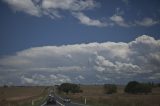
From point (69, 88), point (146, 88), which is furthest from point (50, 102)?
point (69, 88)

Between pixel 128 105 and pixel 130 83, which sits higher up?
pixel 130 83

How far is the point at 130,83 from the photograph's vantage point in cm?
11481

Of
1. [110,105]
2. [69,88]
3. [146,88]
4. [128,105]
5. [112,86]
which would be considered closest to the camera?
[128,105]

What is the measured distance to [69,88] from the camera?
532 feet

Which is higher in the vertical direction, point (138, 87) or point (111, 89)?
point (111, 89)

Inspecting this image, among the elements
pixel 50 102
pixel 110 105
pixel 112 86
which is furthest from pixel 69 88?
pixel 110 105

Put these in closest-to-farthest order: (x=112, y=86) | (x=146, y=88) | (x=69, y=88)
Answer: (x=146, y=88), (x=112, y=86), (x=69, y=88)

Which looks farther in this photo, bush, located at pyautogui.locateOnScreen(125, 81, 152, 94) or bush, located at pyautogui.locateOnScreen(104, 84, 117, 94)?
bush, located at pyautogui.locateOnScreen(104, 84, 117, 94)

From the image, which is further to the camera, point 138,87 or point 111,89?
point 111,89

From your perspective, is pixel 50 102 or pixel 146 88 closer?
pixel 50 102

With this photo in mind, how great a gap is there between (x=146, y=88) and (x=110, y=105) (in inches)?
2668

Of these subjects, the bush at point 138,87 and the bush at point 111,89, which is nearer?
the bush at point 138,87

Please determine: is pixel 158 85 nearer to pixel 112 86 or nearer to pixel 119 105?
pixel 112 86

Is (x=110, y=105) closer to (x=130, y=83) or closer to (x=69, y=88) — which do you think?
(x=130, y=83)
